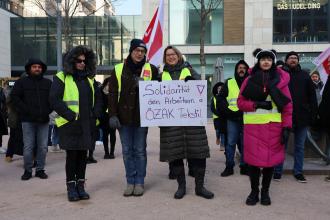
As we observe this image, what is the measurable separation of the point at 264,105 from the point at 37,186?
144 inches

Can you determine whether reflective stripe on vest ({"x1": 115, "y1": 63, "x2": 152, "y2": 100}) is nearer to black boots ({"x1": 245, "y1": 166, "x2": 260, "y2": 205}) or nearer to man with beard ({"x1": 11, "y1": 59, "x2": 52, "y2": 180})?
black boots ({"x1": 245, "y1": 166, "x2": 260, "y2": 205})

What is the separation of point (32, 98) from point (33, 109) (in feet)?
Answer: 0.69

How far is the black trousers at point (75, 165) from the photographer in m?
6.30

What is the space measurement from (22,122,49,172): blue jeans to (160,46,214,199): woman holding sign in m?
2.51

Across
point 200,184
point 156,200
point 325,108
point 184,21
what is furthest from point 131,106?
point 184,21

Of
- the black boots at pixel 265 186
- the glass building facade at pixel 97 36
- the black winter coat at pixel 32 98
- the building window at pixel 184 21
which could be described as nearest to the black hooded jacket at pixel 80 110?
the black winter coat at pixel 32 98

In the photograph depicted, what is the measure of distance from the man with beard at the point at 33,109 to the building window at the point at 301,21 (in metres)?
24.0

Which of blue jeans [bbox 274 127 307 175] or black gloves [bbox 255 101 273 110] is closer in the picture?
black gloves [bbox 255 101 273 110]

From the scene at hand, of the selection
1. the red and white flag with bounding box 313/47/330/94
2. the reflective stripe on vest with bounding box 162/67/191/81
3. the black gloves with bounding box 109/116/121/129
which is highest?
the red and white flag with bounding box 313/47/330/94

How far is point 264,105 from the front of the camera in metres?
5.85

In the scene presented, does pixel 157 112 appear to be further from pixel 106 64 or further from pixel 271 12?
pixel 106 64

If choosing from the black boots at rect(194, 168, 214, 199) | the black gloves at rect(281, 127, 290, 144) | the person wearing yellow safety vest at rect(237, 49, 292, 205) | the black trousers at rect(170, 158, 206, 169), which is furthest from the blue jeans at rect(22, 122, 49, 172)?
the black gloves at rect(281, 127, 290, 144)

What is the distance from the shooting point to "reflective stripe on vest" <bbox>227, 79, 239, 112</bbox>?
7.80 meters

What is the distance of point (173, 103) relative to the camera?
6.37m
